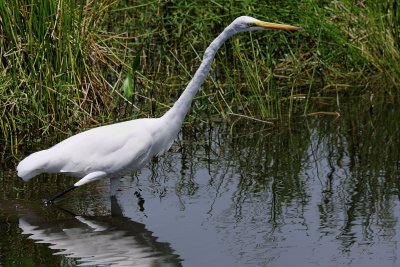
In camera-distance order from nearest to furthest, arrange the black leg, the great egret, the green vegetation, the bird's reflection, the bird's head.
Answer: the bird's reflection, the bird's head, the great egret, the black leg, the green vegetation

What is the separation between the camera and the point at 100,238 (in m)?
5.20

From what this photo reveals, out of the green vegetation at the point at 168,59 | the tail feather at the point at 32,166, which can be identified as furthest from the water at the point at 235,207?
the green vegetation at the point at 168,59

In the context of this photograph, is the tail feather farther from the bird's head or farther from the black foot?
the bird's head

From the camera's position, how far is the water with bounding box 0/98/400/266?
486 centimetres

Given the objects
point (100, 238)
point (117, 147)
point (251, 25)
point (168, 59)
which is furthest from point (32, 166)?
point (168, 59)

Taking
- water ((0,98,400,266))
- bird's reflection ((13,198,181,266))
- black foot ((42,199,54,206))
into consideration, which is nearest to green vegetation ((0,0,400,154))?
water ((0,98,400,266))

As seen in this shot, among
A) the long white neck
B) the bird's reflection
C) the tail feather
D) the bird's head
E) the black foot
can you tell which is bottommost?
the bird's reflection

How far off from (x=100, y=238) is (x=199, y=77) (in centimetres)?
110

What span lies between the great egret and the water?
267 mm

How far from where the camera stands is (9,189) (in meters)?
6.10

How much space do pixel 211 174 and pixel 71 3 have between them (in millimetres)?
1579

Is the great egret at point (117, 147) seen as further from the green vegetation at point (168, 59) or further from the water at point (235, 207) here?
the green vegetation at point (168, 59)

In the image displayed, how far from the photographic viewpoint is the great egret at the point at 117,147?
552cm

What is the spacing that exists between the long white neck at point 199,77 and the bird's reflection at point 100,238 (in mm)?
643
